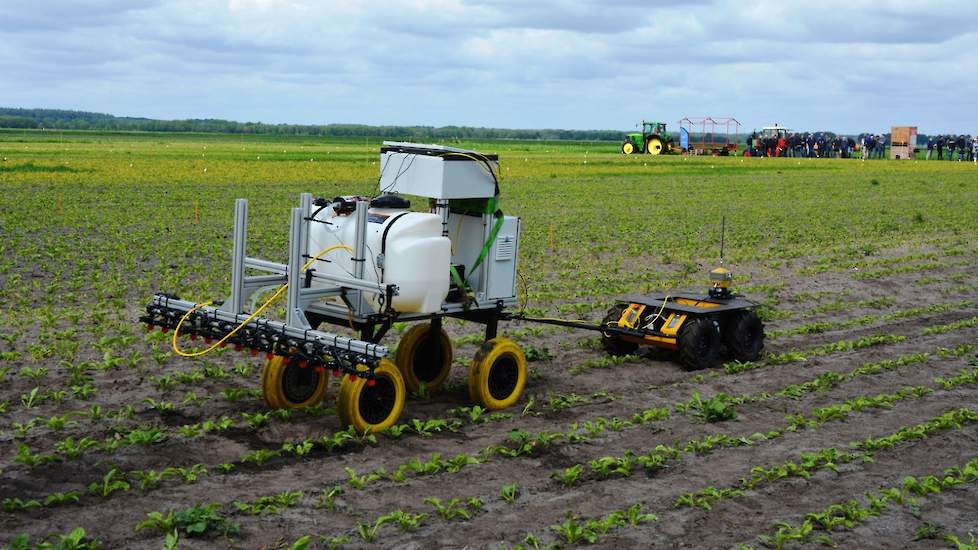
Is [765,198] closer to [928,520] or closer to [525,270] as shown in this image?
[525,270]

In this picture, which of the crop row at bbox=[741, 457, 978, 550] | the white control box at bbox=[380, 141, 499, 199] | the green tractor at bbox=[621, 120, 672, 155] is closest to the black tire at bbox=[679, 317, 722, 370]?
the white control box at bbox=[380, 141, 499, 199]

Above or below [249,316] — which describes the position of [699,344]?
below

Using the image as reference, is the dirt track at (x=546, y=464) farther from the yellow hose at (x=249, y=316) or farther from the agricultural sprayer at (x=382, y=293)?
the yellow hose at (x=249, y=316)

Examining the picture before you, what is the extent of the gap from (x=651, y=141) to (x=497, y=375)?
71929 mm

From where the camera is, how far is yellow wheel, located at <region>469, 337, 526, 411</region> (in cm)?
1202

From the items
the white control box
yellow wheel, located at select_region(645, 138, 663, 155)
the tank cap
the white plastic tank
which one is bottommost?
the white plastic tank

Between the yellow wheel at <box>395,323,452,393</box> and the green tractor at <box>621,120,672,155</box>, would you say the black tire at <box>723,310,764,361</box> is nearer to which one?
the yellow wheel at <box>395,323,452,393</box>

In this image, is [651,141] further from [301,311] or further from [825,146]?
[301,311]

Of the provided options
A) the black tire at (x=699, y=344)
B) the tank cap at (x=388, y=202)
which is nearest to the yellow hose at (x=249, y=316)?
the tank cap at (x=388, y=202)

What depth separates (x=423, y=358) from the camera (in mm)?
13188

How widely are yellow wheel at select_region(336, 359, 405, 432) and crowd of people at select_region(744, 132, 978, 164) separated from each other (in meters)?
78.0

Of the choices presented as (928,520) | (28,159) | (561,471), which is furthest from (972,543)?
(28,159)

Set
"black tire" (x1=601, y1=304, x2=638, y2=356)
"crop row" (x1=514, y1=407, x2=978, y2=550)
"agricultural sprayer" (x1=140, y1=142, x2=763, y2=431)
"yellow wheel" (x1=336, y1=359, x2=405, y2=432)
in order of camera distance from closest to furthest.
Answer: "crop row" (x1=514, y1=407, x2=978, y2=550), "yellow wheel" (x1=336, y1=359, x2=405, y2=432), "agricultural sprayer" (x1=140, y1=142, x2=763, y2=431), "black tire" (x1=601, y1=304, x2=638, y2=356)

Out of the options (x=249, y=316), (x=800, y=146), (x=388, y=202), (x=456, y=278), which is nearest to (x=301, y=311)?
(x=249, y=316)
